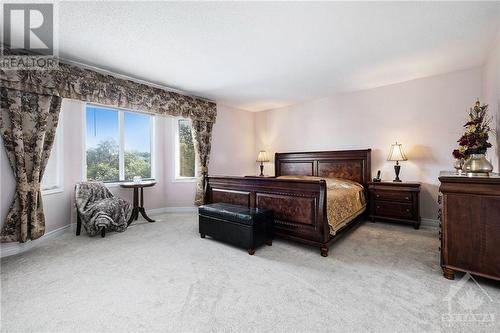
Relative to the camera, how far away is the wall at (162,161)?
326 centimetres

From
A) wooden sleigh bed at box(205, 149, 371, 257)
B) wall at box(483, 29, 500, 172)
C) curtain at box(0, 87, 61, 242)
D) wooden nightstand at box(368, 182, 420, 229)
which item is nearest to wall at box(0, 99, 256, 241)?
curtain at box(0, 87, 61, 242)

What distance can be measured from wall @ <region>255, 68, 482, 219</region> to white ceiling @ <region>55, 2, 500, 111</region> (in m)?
0.34

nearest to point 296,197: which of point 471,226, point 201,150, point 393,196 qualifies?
point 471,226

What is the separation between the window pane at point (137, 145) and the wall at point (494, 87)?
5.53 m

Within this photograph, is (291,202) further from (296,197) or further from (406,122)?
(406,122)

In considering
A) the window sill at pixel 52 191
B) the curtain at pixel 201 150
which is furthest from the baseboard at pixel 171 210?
the window sill at pixel 52 191

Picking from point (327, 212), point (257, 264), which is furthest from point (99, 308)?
point (327, 212)

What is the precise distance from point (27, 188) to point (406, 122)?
590 centimetres

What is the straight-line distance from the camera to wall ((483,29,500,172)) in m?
2.59

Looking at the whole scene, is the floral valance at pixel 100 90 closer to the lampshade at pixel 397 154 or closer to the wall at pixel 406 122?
the wall at pixel 406 122

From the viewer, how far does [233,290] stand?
190 cm

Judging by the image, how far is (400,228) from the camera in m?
3.68

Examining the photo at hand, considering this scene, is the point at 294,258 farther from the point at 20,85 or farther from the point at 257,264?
the point at 20,85

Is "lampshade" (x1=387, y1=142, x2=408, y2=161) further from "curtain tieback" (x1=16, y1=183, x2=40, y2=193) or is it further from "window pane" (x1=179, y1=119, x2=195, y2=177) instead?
"curtain tieback" (x1=16, y1=183, x2=40, y2=193)
